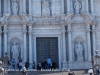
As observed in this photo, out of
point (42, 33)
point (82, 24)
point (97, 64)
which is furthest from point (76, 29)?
point (97, 64)

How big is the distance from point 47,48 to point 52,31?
183cm

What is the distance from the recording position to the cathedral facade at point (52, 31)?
37.4 meters

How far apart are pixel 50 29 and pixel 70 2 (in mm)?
3492

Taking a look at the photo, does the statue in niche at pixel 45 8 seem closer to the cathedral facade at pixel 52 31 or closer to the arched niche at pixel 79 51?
the cathedral facade at pixel 52 31

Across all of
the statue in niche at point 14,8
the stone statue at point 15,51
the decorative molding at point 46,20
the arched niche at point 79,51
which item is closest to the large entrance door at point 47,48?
the decorative molding at point 46,20

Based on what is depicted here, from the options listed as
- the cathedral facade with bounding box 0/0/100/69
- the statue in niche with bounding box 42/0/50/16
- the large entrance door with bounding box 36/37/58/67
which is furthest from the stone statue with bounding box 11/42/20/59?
the statue in niche with bounding box 42/0/50/16

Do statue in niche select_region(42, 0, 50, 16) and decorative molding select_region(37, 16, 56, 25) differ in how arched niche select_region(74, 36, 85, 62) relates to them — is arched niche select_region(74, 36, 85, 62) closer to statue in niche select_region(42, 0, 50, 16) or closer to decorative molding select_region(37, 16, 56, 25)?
decorative molding select_region(37, 16, 56, 25)

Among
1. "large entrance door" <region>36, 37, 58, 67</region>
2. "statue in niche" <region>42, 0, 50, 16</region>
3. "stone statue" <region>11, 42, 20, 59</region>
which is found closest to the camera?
"stone statue" <region>11, 42, 20, 59</region>

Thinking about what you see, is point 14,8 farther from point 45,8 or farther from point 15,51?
point 15,51

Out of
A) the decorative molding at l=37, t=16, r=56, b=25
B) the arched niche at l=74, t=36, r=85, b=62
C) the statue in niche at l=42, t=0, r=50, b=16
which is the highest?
the statue in niche at l=42, t=0, r=50, b=16

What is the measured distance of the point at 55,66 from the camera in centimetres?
3809

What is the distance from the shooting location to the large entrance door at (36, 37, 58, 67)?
38.2 metres

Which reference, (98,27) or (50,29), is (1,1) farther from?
(98,27)

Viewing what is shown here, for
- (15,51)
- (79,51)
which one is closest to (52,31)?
(79,51)
